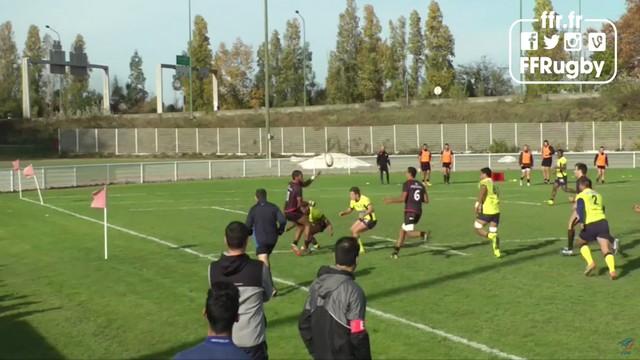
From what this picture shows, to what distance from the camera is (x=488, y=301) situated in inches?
423

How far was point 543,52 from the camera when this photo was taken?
80.1 m

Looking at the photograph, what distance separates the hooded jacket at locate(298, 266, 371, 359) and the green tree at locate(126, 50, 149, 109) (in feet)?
437

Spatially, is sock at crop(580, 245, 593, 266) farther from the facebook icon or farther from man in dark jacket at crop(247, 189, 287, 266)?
the facebook icon

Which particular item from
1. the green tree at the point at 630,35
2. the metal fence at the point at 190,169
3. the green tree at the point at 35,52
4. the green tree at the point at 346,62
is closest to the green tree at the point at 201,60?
the green tree at the point at 346,62

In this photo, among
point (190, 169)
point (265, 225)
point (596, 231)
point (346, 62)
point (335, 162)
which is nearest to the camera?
point (265, 225)

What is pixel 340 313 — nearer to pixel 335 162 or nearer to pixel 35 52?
pixel 335 162

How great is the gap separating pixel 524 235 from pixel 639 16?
62.5 m

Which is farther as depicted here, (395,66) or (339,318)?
(395,66)

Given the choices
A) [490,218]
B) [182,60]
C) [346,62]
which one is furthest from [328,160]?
[346,62]

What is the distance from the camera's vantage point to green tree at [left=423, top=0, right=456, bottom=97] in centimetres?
9356

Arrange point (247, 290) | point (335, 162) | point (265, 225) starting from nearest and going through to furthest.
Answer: point (247, 290), point (265, 225), point (335, 162)

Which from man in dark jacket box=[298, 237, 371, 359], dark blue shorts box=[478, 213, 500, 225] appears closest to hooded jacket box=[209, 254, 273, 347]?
man in dark jacket box=[298, 237, 371, 359]

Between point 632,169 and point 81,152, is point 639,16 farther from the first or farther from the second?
point 81,152

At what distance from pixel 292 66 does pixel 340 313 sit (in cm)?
10297
